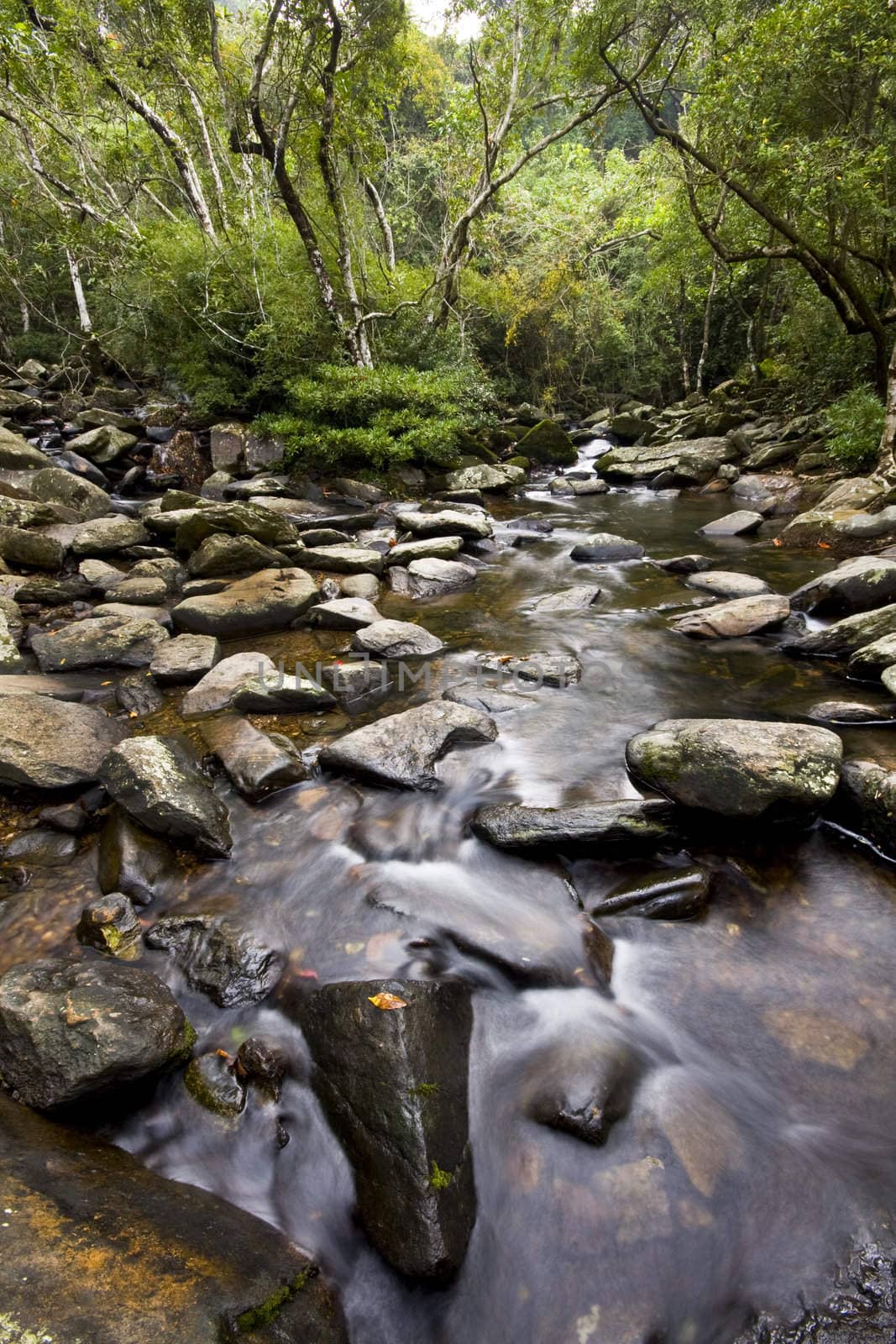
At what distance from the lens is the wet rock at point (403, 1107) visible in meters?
1.80

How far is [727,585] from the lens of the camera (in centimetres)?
680

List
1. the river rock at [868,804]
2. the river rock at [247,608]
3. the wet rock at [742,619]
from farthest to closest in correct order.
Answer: the river rock at [247,608], the wet rock at [742,619], the river rock at [868,804]

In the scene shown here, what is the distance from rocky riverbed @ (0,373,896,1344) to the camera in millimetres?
1728

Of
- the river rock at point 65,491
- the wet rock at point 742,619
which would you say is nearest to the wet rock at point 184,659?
the wet rock at point 742,619

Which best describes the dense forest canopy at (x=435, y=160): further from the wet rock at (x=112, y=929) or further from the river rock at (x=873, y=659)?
the wet rock at (x=112, y=929)

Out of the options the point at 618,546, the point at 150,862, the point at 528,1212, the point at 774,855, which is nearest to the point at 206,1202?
the point at 528,1212

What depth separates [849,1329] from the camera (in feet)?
5.30

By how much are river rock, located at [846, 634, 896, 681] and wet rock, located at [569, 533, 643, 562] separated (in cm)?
436

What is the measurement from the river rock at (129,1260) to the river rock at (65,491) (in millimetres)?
9847

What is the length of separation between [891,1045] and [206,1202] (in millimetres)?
2490

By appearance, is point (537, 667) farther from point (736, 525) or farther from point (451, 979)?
point (736, 525)

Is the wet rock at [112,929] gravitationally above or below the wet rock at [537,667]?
below

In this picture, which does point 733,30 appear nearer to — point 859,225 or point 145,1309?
point 859,225

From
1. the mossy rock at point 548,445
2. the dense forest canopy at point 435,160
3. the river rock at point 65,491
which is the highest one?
the dense forest canopy at point 435,160
